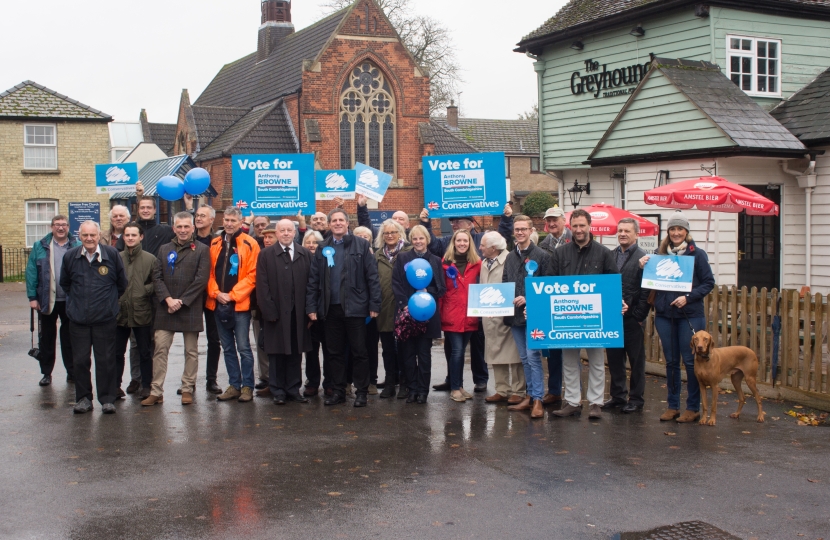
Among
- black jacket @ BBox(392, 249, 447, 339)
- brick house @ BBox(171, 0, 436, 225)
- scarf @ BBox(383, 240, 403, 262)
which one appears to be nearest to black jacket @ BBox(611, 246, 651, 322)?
black jacket @ BBox(392, 249, 447, 339)

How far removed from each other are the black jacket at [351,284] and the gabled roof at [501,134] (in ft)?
166

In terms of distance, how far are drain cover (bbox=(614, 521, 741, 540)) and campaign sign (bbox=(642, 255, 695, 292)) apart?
11.7 feet

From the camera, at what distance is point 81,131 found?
3662 cm

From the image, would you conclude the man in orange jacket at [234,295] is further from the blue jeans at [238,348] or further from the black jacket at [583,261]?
the black jacket at [583,261]

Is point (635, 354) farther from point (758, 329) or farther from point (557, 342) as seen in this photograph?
point (758, 329)

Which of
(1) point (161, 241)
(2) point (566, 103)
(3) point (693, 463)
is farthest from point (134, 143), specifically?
(3) point (693, 463)

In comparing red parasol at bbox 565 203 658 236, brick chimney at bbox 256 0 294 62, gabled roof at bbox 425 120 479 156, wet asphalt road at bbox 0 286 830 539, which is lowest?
wet asphalt road at bbox 0 286 830 539

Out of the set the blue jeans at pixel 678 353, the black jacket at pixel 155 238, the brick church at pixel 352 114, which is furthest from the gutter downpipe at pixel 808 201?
the brick church at pixel 352 114

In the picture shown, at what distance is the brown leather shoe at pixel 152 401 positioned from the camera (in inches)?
379

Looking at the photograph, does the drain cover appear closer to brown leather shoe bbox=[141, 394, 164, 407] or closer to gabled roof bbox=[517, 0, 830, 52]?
brown leather shoe bbox=[141, 394, 164, 407]

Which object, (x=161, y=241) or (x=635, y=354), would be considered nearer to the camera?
(x=635, y=354)

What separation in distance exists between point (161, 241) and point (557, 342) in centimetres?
494

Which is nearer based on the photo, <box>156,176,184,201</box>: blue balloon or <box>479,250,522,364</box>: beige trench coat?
<box>479,250,522,364</box>: beige trench coat

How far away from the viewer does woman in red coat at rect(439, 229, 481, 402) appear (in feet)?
33.8
